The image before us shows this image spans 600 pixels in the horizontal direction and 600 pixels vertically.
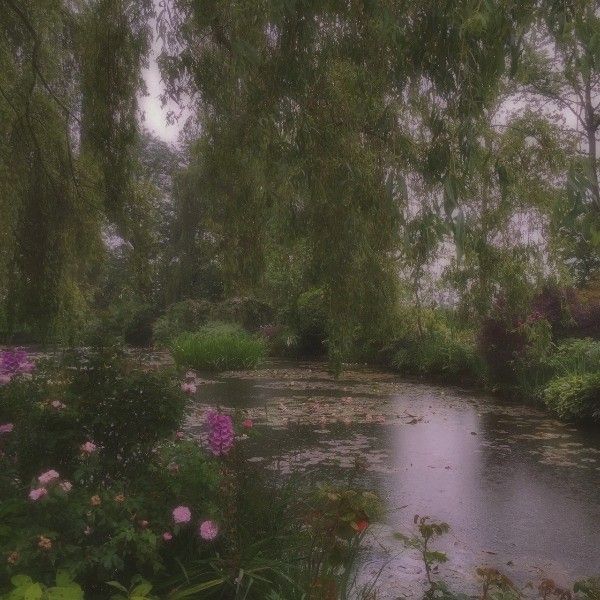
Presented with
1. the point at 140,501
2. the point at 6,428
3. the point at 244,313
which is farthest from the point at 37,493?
the point at 244,313

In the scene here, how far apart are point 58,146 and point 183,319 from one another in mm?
15469

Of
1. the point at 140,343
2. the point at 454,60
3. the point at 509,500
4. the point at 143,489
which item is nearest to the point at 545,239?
the point at 509,500

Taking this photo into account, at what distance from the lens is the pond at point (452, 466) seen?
3.81m

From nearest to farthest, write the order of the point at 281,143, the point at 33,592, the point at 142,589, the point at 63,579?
the point at 33,592
the point at 63,579
the point at 142,589
the point at 281,143

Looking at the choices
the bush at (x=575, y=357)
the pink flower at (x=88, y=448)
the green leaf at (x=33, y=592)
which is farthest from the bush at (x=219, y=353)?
the green leaf at (x=33, y=592)

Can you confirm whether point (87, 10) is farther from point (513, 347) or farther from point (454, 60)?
point (513, 347)

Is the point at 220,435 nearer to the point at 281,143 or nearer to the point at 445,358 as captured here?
the point at 281,143

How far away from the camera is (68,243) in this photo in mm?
4539

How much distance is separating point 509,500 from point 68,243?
12.0ft

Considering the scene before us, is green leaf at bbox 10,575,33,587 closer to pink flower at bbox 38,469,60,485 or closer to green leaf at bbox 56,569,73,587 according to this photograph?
green leaf at bbox 56,569,73,587

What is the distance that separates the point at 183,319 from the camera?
2002 cm

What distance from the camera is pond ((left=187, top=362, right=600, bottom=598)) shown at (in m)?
3.81

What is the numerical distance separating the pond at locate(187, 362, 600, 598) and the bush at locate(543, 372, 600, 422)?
8.5 inches

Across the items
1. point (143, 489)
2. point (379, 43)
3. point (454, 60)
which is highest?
point (379, 43)
